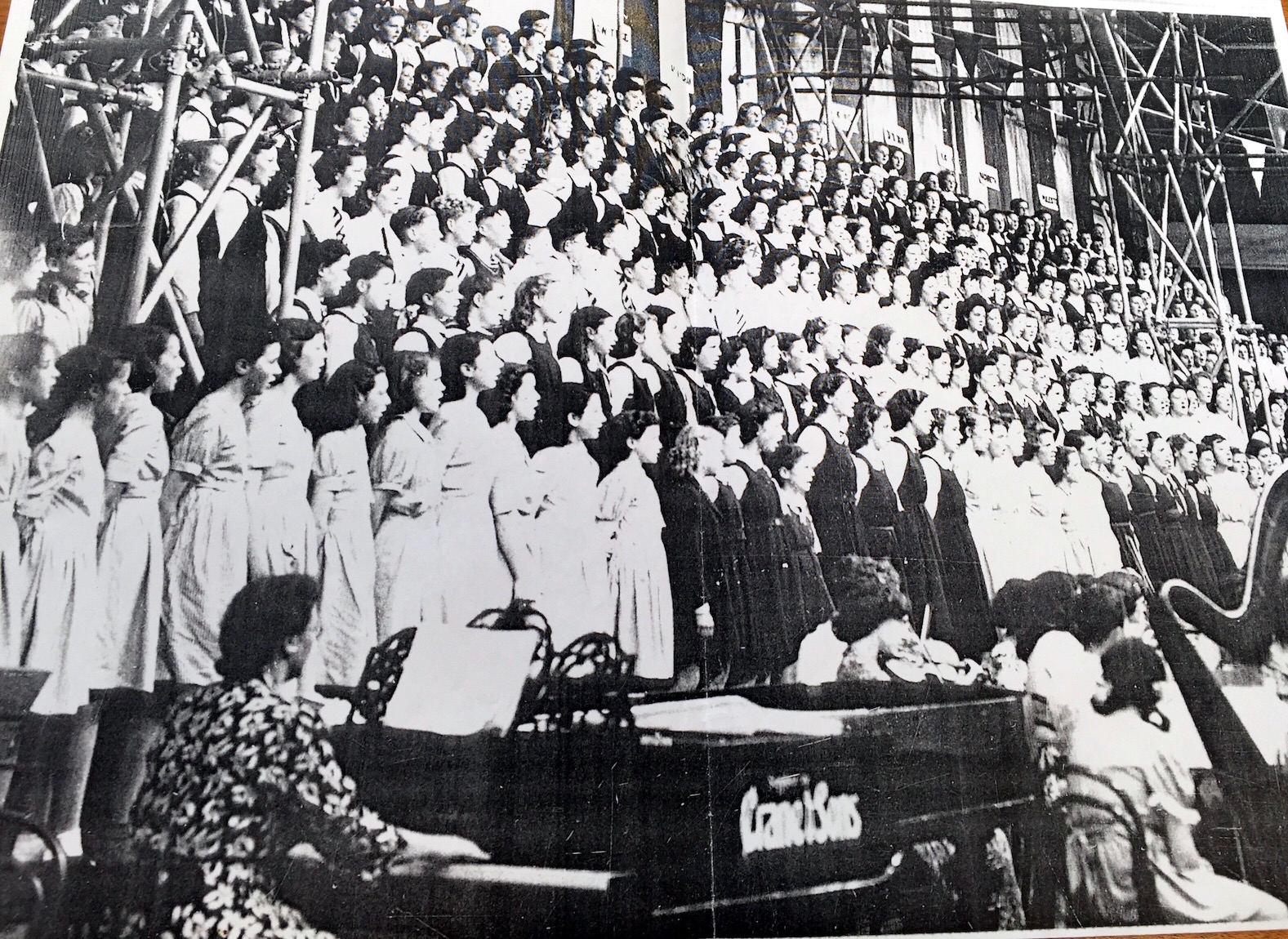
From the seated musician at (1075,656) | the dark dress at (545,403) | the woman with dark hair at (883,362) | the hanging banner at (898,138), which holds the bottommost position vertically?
the seated musician at (1075,656)

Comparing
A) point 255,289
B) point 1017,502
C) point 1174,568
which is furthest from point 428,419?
point 1174,568

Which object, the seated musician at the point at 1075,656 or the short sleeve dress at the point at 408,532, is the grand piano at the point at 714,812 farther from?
the short sleeve dress at the point at 408,532

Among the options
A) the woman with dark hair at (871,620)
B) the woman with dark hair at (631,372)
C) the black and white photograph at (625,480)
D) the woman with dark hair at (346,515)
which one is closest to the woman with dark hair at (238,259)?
the black and white photograph at (625,480)

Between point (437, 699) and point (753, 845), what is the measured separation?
1102 millimetres

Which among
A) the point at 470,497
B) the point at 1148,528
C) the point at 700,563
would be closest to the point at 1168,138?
the point at 1148,528

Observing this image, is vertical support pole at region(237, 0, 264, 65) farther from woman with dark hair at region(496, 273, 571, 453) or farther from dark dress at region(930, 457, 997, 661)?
dark dress at region(930, 457, 997, 661)

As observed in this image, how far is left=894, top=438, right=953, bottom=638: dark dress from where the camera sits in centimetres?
327

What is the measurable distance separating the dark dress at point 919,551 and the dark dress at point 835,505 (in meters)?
0.17

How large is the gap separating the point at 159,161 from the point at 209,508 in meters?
1.29

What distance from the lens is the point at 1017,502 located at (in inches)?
135

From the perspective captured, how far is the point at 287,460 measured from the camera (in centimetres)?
308

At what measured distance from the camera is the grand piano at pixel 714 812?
9.30 feet

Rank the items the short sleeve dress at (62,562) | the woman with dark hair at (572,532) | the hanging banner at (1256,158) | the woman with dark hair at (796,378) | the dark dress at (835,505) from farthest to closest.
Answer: the hanging banner at (1256,158)
the woman with dark hair at (796,378)
the dark dress at (835,505)
the woman with dark hair at (572,532)
the short sleeve dress at (62,562)

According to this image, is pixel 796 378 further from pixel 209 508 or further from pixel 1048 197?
pixel 209 508
